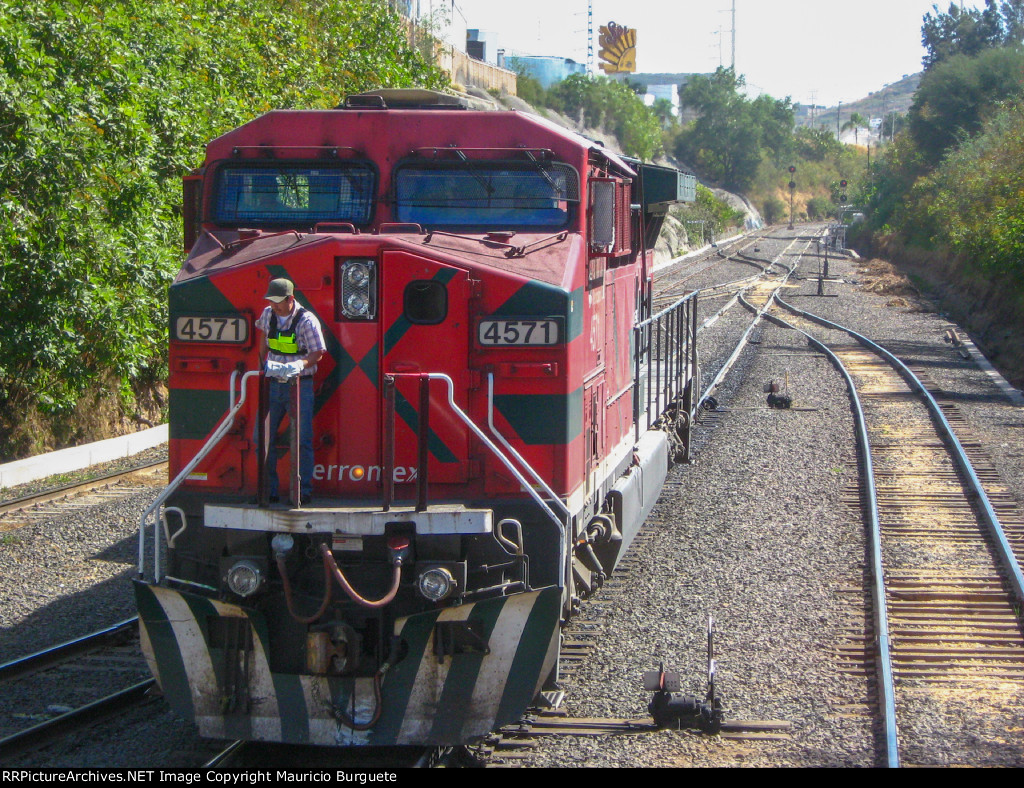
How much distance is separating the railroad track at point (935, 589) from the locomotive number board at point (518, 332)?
9.17 ft

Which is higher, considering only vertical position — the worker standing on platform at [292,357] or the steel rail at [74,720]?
the worker standing on platform at [292,357]

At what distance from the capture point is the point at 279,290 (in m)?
5.19

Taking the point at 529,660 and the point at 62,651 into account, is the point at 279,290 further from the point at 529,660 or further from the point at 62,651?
the point at 62,651

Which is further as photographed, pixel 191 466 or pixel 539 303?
pixel 539 303

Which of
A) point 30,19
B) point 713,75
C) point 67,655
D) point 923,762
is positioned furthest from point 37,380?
point 713,75

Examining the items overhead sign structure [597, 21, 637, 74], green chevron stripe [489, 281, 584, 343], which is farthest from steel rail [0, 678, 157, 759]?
overhead sign structure [597, 21, 637, 74]

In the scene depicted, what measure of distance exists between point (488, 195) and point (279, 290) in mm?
1513

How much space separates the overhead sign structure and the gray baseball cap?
11916cm

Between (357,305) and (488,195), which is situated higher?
(488,195)

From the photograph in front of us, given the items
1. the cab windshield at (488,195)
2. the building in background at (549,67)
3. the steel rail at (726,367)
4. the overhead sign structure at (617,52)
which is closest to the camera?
the cab windshield at (488,195)

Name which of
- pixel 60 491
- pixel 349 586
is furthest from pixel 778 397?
pixel 349 586

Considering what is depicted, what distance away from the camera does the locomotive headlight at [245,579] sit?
16.9 feet

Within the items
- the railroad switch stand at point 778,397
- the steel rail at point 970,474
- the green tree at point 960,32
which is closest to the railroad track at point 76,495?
the steel rail at point 970,474

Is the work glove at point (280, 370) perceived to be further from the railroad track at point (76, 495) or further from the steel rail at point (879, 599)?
the railroad track at point (76, 495)
